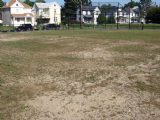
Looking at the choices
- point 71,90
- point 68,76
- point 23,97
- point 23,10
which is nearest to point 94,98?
point 71,90

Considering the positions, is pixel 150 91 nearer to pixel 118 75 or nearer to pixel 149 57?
pixel 118 75

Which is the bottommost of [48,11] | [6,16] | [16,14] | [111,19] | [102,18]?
[111,19]

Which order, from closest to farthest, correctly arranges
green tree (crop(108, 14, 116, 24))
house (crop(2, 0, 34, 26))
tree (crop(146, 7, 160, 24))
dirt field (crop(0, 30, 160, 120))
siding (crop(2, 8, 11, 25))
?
dirt field (crop(0, 30, 160, 120)) < green tree (crop(108, 14, 116, 24)) < tree (crop(146, 7, 160, 24)) < house (crop(2, 0, 34, 26)) < siding (crop(2, 8, 11, 25))

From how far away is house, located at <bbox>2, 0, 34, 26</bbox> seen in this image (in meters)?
62.7

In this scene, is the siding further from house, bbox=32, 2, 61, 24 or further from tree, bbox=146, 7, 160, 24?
tree, bbox=146, 7, 160, 24

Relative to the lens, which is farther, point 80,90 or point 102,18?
point 102,18

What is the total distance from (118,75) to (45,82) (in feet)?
8.87

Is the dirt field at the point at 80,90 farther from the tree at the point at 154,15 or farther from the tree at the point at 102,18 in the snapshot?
the tree at the point at 154,15

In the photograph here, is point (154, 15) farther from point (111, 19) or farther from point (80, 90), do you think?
point (80, 90)

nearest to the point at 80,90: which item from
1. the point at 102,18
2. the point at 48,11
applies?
the point at 102,18

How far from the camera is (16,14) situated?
63.3 meters

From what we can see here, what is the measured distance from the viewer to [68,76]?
855cm

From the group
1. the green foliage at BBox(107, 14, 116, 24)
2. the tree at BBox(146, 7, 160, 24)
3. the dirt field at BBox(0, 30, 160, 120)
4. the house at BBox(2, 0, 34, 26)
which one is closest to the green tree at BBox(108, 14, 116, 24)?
the green foliage at BBox(107, 14, 116, 24)

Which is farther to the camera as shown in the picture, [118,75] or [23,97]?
[118,75]
